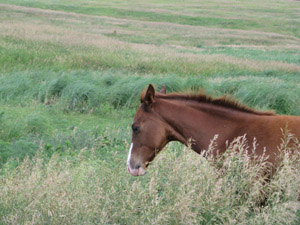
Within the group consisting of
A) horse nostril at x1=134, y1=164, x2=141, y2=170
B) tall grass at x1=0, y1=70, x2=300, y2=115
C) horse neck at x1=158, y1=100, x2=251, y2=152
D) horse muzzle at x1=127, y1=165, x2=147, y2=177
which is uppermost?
horse neck at x1=158, y1=100, x2=251, y2=152

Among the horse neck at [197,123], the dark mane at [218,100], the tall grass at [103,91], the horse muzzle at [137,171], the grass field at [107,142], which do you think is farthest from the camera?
the tall grass at [103,91]

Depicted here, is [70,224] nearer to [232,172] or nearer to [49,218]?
[49,218]

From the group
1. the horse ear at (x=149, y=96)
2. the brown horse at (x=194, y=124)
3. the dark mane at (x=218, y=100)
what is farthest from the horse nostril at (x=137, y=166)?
the dark mane at (x=218, y=100)

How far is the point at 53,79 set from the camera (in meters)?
13.8

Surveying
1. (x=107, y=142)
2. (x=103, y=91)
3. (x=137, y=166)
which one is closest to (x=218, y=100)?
(x=137, y=166)

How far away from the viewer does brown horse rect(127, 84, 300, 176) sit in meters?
4.93

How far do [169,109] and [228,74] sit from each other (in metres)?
15.1

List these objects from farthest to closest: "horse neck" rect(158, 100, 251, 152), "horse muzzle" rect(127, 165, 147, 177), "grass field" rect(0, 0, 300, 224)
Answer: "horse neck" rect(158, 100, 251, 152)
"horse muzzle" rect(127, 165, 147, 177)
"grass field" rect(0, 0, 300, 224)

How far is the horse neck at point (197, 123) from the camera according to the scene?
510 centimetres

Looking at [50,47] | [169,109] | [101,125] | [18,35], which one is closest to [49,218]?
[169,109]

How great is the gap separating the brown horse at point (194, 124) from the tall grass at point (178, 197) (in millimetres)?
240

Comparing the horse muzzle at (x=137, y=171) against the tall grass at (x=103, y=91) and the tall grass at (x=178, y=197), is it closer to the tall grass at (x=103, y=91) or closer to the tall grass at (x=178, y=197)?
the tall grass at (x=178, y=197)

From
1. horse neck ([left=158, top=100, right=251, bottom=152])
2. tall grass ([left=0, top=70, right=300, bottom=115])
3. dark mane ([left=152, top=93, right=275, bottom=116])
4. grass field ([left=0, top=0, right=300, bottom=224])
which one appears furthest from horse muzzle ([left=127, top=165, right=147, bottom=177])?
tall grass ([left=0, top=70, right=300, bottom=115])

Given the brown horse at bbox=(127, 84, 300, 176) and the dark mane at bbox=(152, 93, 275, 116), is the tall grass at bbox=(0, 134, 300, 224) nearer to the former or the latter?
the brown horse at bbox=(127, 84, 300, 176)
